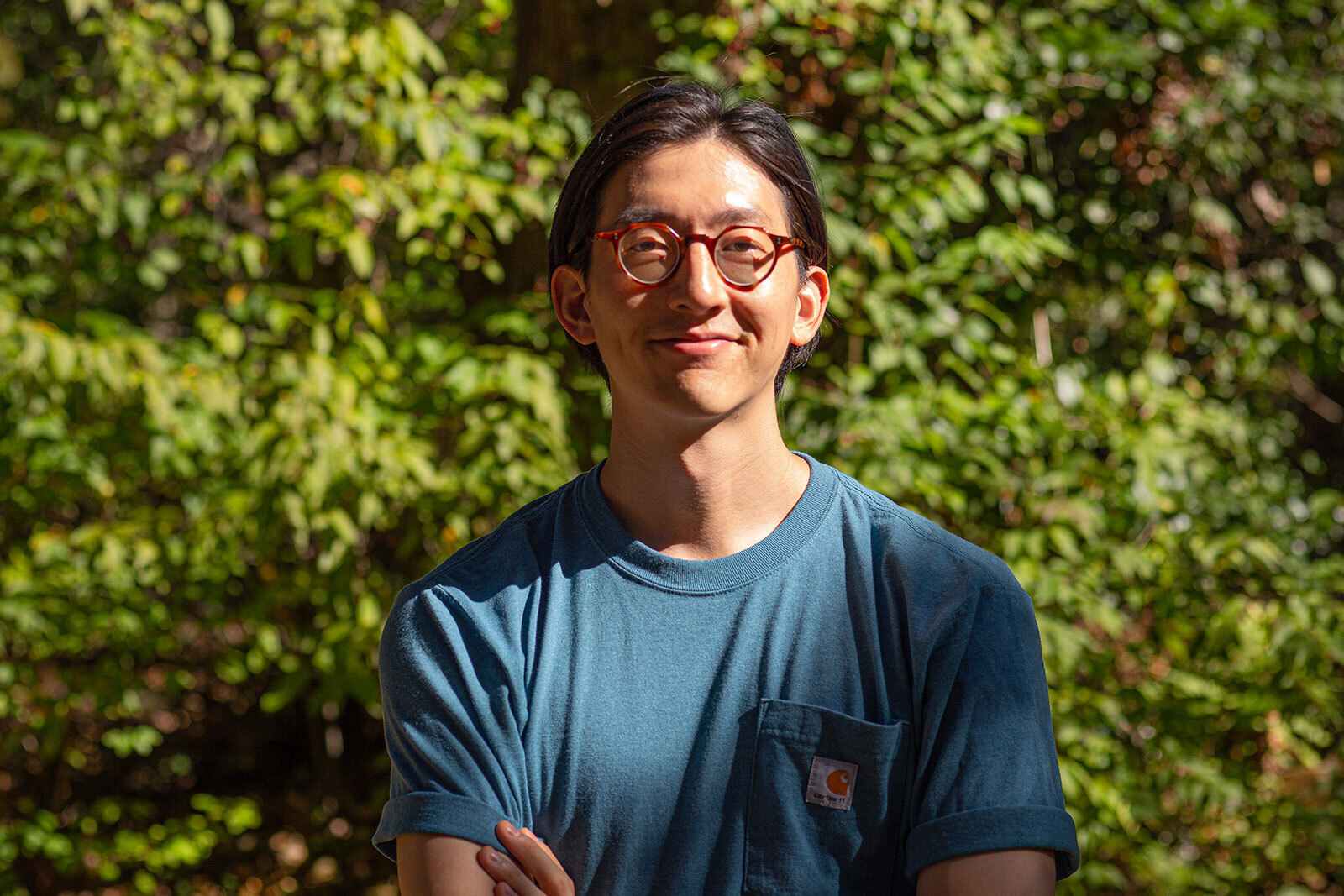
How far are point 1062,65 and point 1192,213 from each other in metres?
0.62

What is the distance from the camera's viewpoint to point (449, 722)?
1.29m

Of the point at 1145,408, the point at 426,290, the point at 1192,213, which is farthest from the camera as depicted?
the point at 426,290

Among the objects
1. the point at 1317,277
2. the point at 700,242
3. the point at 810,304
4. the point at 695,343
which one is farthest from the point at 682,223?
the point at 1317,277

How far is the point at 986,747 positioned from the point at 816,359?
1885 millimetres

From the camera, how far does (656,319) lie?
1.30 m

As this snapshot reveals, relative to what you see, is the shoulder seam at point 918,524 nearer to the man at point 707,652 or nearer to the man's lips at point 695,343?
the man at point 707,652

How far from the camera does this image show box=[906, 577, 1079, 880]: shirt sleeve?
118 cm

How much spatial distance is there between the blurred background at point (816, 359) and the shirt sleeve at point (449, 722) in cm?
134

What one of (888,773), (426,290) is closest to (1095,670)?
(888,773)

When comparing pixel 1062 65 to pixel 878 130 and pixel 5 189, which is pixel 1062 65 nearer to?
pixel 878 130

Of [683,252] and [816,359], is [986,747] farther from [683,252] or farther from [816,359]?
[816,359]

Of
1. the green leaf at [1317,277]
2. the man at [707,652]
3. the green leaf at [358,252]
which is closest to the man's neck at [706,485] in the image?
the man at [707,652]

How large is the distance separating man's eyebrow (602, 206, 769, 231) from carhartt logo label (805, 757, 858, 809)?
23.9 inches

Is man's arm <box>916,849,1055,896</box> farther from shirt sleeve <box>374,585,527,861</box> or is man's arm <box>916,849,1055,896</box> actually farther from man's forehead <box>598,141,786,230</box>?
man's forehead <box>598,141,786,230</box>
